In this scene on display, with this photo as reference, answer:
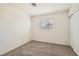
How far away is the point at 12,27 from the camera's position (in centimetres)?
306

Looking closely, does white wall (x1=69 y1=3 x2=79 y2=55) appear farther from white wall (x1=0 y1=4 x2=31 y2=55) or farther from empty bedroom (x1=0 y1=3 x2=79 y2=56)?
white wall (x1=0 y1=4 x2=31 y2=55)

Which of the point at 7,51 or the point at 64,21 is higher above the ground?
the point at 64,21

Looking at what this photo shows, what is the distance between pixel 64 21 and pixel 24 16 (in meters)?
1.52

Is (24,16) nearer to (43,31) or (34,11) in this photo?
(34,11)

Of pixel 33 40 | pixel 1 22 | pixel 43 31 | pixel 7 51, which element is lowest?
pixel 7 51

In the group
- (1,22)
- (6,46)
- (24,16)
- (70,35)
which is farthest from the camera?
(70,35)

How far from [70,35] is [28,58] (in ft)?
9.14

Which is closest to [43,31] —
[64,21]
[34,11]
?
[34,11]

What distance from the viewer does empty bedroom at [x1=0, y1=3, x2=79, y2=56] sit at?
2.71 meters

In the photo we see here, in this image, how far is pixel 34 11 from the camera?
2865 mm

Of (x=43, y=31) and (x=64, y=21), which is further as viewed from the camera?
(x=64, y=21)

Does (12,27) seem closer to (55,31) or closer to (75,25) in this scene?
(55,31)

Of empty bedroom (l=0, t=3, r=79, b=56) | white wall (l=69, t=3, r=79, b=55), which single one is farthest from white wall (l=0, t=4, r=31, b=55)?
white wall (l=69, t=3, r=79, b=55)

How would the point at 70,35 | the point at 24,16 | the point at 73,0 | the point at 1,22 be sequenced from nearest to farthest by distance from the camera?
the point at 73,0 → the point at 1,22 → the point at 24,16 → the point at 70,35
